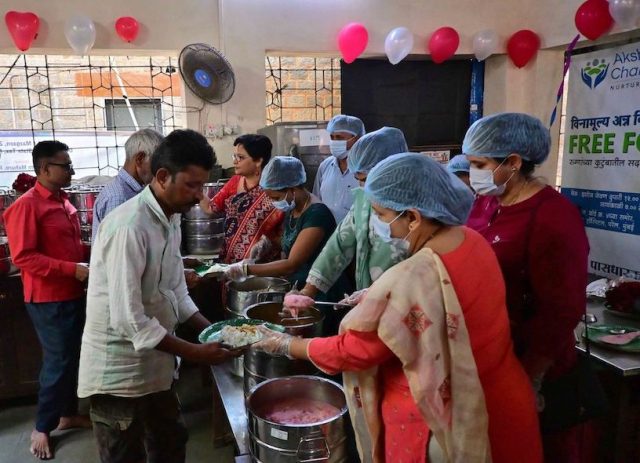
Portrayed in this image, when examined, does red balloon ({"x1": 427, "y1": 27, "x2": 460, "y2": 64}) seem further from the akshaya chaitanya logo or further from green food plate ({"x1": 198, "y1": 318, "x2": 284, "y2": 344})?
green food plate ({"x1": 198, "y1": 318, "x2": 284, "y2": 344})

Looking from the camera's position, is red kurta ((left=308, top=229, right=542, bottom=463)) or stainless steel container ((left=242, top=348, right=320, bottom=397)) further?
stainless steel container ((left=242, top=348, right=320, bottom=397))

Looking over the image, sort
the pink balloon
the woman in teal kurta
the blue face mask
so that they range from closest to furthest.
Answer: the woman in teal kurta
the blue face mask
the pink balloon

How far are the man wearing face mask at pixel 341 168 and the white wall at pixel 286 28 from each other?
1.06 metres

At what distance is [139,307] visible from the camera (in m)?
1.36

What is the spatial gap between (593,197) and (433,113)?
1.77 metres

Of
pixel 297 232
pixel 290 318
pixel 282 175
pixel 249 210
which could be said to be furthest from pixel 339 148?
pixel 290 318

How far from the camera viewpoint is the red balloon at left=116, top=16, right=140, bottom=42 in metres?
3.64

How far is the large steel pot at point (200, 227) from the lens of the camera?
332 centimetres

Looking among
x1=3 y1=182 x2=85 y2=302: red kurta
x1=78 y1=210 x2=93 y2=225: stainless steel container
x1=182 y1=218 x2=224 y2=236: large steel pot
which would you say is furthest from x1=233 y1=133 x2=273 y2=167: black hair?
x1=78 y1=210 x2=93 y2=225: stainless steel container

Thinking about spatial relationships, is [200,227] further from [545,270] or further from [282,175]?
[545,270]

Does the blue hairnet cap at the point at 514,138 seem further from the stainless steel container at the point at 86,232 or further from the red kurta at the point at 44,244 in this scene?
the stainless steel container at the point at 86,232

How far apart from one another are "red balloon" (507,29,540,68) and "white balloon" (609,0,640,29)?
3.07ft

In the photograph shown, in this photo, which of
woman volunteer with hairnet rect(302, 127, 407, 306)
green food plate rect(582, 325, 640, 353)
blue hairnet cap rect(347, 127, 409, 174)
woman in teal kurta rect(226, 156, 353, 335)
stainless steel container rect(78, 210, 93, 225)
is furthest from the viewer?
stainless steel container rect(78, 210, 93, 225)

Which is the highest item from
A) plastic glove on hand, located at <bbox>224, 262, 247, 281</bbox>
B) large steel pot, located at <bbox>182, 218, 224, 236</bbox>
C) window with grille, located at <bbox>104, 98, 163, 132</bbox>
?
window with grille, located at <bbox>104, 98, 163, 132</bbox>
